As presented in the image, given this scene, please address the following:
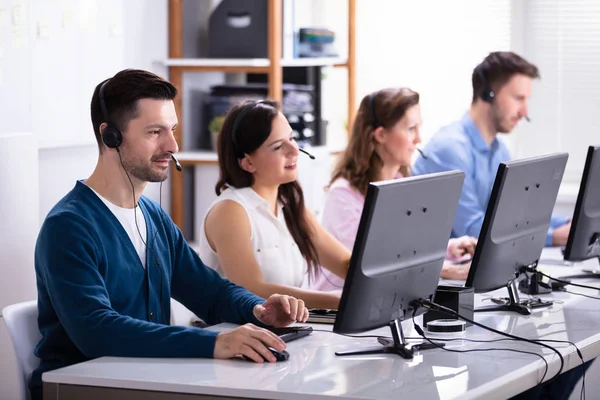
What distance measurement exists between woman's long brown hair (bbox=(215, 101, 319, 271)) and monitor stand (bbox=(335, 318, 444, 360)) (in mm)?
902

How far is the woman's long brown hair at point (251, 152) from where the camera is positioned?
290 cm

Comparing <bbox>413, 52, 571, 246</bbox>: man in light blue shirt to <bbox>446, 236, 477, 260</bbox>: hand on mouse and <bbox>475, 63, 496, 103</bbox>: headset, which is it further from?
<bbox>446, 236, 477, 260</bbox>: hand on mouse

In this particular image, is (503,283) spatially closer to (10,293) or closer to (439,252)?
(439,252)

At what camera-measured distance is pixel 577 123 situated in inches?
188

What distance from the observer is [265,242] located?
288 cm

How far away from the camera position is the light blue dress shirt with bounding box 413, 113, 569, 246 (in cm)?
395

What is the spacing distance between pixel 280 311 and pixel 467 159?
189 cm

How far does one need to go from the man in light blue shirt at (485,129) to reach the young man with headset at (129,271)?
174 centimetres

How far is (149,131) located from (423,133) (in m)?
2.92

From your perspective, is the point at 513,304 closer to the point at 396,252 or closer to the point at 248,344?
the point at 396,252

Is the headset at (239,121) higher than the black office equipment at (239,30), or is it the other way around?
the black office equipment at (239,30)

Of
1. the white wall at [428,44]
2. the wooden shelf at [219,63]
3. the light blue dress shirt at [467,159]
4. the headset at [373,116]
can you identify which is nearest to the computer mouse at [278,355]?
the headset at [373,116]

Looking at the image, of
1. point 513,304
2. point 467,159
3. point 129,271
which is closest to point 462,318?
point 513,304

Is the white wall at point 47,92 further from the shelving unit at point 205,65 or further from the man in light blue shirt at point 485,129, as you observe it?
the man in light blue shirt at point 485,129
